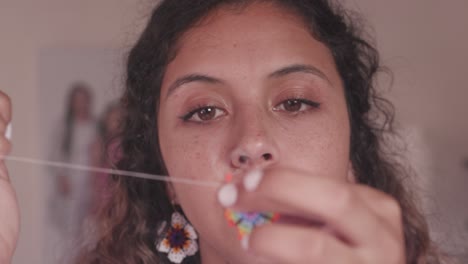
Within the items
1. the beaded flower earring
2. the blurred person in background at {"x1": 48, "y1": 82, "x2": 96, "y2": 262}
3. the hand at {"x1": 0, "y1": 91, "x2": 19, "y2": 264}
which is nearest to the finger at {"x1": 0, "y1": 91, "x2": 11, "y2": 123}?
the hand at {"x1": 0, "y1": 91, "x2": 19, "y2": 264}

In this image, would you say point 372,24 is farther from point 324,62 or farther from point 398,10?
point 324,62

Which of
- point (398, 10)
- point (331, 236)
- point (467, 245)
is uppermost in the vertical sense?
point (398, 10)

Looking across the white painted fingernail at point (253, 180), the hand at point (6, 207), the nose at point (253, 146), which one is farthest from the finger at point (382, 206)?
the hand at point (6, 207)

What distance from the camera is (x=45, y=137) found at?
2137 millimetres

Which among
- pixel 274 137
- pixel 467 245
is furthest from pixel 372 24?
pixel 274 137

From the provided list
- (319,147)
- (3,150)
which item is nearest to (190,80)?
(319,147)

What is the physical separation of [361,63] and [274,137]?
46 cm

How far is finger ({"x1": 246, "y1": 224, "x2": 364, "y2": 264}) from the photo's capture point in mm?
589

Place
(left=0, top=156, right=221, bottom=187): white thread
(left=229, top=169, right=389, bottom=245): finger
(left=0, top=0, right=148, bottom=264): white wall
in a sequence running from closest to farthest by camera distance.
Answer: (left=229, top=169, right=389, bottom=245): finger < (left=0, top=156, right=221, bottom=187): white thread < (left=0, top=0, right=148, bottom=264): white wall

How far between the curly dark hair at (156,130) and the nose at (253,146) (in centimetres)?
28

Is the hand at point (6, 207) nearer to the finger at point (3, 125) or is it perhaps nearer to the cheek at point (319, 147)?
the finger at point (3, 125)

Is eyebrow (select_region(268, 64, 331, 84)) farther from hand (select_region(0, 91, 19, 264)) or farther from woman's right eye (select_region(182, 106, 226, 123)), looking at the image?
hand (select_region(0, 91, 19, 264))

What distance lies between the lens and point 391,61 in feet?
7.61

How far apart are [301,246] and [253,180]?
0.31ft
